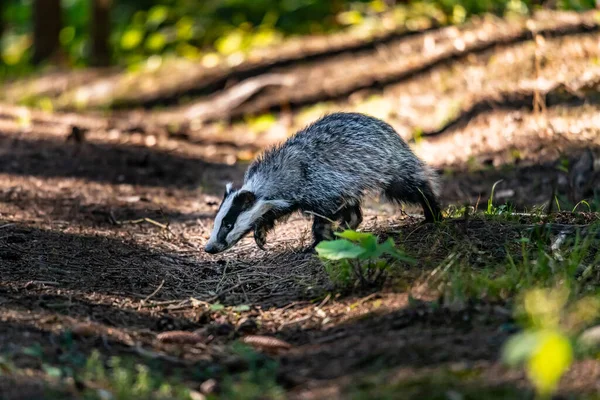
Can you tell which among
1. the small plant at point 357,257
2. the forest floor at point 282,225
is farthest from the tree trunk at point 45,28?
the small plant at point 357,257

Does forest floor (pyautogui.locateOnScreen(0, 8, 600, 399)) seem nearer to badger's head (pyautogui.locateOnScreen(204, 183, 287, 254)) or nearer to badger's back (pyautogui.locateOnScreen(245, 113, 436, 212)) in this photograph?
badger's head (pyautogui.locateOnScreen(204, 183, 287, 254))

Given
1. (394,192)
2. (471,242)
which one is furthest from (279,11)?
(471,242)

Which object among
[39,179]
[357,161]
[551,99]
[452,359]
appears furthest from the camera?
[551,99]

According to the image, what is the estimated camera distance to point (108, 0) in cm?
1612

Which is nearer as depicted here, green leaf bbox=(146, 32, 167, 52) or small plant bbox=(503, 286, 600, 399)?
small plant bbox=(503, 286, 600, 399)

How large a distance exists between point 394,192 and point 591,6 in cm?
719

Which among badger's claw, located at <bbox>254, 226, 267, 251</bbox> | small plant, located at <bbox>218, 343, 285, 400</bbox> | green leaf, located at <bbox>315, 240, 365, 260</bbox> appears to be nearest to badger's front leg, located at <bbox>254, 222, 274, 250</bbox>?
badger's claw, located at <bbox>254, 226, 267, 251</bbox>

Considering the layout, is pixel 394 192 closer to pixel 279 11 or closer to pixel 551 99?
pixel 551 99

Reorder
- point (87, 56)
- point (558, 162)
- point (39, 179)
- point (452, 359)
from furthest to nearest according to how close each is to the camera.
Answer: point (87, 56)
point (39, 179)
point (558, 162)
point (452, 359)

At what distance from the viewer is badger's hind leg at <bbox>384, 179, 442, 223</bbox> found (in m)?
6.25

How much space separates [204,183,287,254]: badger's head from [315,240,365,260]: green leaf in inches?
60.2

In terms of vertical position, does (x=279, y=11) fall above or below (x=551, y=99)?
above

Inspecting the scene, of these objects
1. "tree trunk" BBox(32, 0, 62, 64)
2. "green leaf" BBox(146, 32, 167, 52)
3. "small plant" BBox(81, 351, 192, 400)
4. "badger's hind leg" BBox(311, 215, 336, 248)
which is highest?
"tree trunk" BBox(32, 0, 62, 64)

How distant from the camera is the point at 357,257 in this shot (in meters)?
4.52
